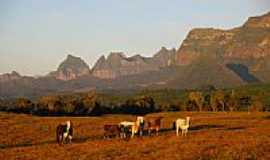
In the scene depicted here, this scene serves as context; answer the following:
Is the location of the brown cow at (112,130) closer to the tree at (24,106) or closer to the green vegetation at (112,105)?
the green vegetation at (112,105)

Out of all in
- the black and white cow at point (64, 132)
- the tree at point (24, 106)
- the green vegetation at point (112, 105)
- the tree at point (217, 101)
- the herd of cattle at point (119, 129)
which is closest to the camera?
the black and white cow at point (64, 132)

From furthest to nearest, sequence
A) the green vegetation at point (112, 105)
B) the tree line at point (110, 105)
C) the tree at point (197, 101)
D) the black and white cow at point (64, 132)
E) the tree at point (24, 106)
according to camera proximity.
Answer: the tree at point (197, 101) < the green vegetation at point (112, 105) < the tree line at point (110, 105) < the tree at point (24, 106) < the black and white cow at point (64, 132)

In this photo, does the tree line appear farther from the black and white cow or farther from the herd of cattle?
the black and white cow

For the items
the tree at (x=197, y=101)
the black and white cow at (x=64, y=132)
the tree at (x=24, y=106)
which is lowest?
the black and white cow at (x=64, y=132)

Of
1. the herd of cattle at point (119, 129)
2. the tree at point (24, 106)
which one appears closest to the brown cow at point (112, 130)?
the herd of cattle at point (119, 129)

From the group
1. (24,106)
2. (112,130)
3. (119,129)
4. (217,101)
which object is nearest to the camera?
(112,130)

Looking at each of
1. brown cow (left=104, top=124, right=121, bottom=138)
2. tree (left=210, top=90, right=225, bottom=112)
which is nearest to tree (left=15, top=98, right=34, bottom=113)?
tree (left=210, top=90, right=225, bottom=112)

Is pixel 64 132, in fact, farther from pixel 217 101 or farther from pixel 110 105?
pixel 217 101

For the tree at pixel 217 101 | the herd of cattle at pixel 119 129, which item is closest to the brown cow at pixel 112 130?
the herd of cattle at pixel 119 129

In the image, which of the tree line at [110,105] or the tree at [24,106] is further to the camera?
the tree line at [110,105]

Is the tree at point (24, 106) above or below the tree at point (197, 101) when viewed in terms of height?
below

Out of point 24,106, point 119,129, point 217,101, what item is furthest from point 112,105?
point 119,129

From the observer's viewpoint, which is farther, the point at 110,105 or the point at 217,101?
the point at 217,101

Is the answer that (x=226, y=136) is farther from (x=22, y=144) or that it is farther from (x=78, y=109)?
(x=78, y=109)
